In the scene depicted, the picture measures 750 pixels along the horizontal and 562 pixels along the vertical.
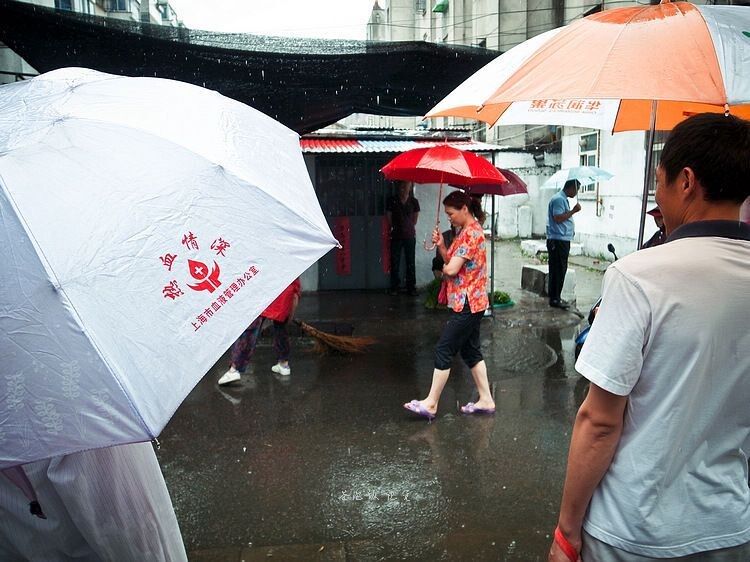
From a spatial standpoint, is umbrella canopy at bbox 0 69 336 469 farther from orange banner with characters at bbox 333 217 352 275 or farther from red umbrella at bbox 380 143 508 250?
orange banner with characters at bbox 333 217 352 275

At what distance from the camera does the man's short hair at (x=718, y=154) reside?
1514 millimetres

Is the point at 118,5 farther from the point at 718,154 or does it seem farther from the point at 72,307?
the point at 718,154

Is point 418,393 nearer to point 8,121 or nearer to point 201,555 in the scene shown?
point 201,555

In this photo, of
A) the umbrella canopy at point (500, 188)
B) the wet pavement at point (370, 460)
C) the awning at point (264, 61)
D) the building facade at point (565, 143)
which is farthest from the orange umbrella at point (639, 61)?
the building facade at point (565, 143)

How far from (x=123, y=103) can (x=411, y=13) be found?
36746mm

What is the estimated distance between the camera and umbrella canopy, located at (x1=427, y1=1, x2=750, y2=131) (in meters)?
2.30

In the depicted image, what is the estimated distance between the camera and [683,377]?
1491mm

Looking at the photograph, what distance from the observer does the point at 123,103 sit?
6.29 ft

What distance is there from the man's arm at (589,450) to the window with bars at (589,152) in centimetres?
1416

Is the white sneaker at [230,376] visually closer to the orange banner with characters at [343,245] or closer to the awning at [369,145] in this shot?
the awning at [369,145]

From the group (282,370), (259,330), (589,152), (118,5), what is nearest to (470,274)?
(259,330)

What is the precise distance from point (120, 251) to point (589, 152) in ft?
50.3

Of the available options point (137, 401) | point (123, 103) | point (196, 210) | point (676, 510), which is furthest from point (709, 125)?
point (123, 103)

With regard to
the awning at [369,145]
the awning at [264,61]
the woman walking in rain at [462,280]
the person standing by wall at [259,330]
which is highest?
the awning at [264,61]
